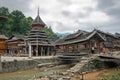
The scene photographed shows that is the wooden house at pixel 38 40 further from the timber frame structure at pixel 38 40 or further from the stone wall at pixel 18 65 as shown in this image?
the stone wall at pixel 18 65

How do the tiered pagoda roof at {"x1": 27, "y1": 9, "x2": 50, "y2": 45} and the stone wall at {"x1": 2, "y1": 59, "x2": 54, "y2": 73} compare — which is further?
the tiered pagoda roof at {"x1": 27, "y1": 9, "x2": 50, "y2": 45}

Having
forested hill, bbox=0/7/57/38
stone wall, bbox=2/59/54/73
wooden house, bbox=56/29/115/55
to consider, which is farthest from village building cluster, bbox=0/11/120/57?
forested hill, bbox=0/7/57/38

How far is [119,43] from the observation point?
198 ft

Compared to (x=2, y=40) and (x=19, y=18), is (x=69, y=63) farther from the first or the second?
(x=19, y=18)

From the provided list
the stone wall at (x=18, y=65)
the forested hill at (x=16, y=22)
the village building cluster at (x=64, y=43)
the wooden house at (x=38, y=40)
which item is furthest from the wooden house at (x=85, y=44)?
the forested hill at (x=16, y=22)

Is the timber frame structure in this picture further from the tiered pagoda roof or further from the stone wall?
the stone wall

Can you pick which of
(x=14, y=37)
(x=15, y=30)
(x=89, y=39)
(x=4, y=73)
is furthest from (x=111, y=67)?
(x=15, y=30)

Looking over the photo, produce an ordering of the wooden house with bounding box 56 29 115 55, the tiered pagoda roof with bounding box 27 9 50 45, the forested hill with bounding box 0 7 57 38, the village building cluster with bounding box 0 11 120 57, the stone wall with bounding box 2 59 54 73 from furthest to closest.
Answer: the forested hill with bounding box 0 7 57 38
the tiered pagoda roof with bounding box 27 9 50 45
the village building cluster with bounding box 0 11 120 57
the wooden house with bounding box 56 29 115 55
the stone wall with bounding box 2 59 54 73

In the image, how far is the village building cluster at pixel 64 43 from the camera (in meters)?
38.0

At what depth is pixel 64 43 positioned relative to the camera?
43906 mm

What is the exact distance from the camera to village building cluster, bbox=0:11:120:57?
38.0 m

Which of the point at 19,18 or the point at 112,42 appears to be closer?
the point at 112,42

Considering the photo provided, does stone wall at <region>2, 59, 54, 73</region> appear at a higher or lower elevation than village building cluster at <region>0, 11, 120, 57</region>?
lower

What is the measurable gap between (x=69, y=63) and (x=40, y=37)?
43.5 ft
